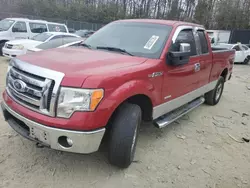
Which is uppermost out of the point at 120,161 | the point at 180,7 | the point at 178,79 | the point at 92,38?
the point at 180,7

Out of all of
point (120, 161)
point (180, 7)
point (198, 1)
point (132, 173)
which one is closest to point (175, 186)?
point (132, 173)

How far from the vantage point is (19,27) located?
10.9m

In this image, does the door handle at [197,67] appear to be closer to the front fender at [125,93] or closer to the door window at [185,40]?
the door window at [185,40]

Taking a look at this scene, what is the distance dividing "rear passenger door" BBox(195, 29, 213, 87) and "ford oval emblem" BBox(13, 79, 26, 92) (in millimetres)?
2975

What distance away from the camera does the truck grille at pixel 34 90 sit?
86.2 inches

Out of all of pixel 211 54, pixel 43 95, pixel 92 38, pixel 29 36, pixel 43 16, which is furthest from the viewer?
pixel 43 16

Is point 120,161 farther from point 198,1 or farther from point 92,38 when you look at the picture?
point 198,1

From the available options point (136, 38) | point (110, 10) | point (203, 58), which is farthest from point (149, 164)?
point (110, 10)

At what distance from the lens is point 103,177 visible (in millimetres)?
2643

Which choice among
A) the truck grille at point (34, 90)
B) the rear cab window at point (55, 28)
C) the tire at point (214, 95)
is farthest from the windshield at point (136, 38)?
the rear cab window at point (55, 28)

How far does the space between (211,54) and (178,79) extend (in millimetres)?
1616

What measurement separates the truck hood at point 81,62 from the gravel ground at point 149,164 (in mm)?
1191

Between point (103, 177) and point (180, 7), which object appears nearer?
point (103, 177)

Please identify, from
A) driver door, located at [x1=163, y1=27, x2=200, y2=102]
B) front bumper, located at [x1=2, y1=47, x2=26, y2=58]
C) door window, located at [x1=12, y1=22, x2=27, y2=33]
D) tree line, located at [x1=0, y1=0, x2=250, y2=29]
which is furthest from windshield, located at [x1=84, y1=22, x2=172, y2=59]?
tree line, located at [x1=0, y1=0, x2=250, y2=29]
